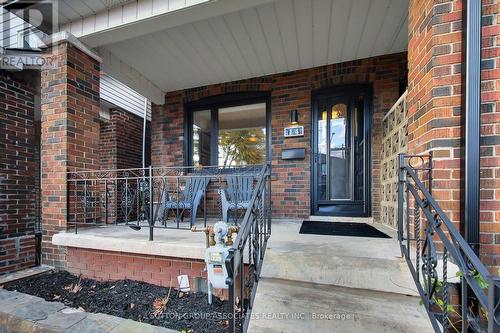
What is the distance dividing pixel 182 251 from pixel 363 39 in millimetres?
3295

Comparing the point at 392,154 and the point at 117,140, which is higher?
the point at 117,140

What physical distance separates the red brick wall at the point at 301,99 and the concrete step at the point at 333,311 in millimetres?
2169

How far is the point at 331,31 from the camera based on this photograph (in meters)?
2.97

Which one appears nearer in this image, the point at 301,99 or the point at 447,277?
the point at 447,277

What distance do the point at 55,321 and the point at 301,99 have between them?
12.6 ft

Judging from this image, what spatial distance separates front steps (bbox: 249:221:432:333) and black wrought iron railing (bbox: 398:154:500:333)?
0.43 feet

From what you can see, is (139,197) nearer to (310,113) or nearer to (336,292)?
(336,292)

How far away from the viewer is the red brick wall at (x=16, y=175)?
2.96 m

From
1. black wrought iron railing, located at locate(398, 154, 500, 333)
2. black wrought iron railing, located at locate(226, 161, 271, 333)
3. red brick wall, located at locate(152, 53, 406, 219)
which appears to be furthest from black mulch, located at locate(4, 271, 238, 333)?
red brick wall, located at locate(152, 53, 406, 219)

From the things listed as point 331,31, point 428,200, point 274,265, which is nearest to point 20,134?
point 274,265

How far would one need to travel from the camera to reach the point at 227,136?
15.5 ft

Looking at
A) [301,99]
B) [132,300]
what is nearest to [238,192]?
[301,99]

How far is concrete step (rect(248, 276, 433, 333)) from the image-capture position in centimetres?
143

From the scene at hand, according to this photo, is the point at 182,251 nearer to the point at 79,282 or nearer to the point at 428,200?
the point at 79,282
